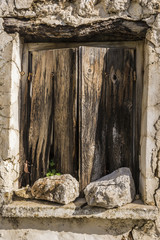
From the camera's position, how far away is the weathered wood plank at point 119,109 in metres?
2.71

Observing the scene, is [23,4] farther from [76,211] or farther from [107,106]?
[76,211]

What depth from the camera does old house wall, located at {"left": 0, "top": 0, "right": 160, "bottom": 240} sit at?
2.43 meters

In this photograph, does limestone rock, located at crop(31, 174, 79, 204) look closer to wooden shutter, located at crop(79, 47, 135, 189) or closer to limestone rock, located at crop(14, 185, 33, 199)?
limestone rock, located at crop(14, 185, 33, 199)

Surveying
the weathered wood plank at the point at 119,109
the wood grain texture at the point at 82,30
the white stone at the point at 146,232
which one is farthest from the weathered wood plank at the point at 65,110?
the white stone at the point at 146,232

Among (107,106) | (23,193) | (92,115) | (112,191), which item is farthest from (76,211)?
(107,106)

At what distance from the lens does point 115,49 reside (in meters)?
2.73

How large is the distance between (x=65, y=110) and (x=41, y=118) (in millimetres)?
273

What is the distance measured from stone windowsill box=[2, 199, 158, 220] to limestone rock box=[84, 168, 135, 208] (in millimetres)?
73

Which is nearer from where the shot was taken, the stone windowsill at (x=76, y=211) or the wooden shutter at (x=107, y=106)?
the stone windowsill at (x=76, y=211)

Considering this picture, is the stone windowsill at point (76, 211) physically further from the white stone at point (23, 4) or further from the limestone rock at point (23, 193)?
the white stone at point (23, 4)

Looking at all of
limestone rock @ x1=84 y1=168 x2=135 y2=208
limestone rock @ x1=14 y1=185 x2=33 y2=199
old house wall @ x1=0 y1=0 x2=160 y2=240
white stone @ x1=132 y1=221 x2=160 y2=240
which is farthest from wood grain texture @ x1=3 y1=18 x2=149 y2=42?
white stone @ x1=132 y1=221 x2=160 y2=240

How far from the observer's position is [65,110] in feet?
9.06

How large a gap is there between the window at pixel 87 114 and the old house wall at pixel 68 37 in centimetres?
18

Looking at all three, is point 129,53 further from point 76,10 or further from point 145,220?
point 145,220
